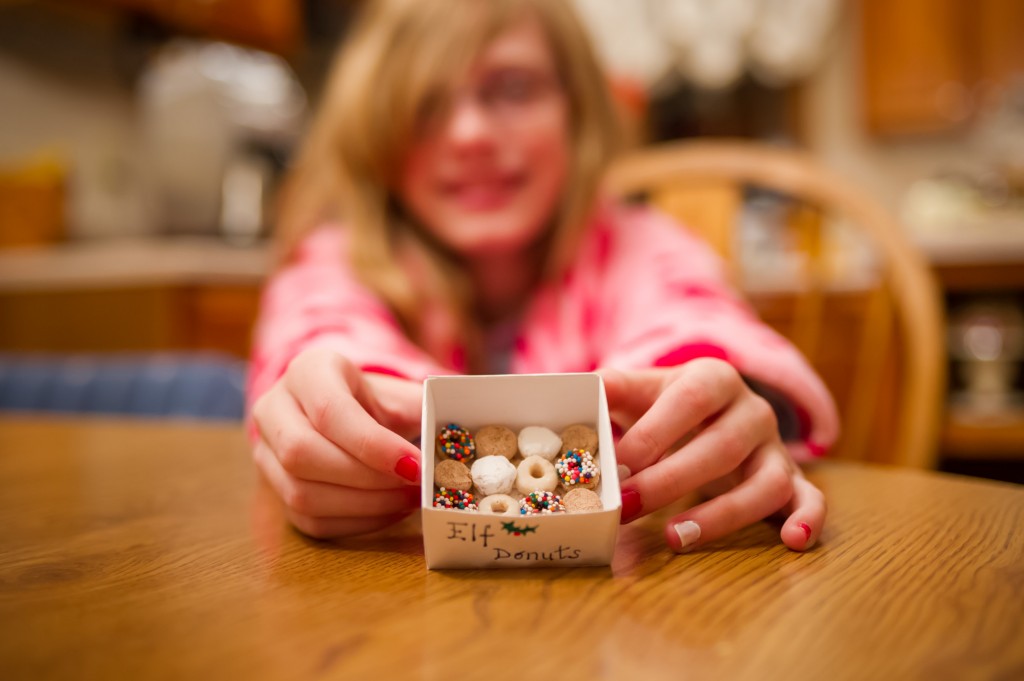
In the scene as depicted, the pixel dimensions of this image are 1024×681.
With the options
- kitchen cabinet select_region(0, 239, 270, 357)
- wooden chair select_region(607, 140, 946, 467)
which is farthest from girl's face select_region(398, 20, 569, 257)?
kitchen cabinet select_region(0, 239, 270, 357)

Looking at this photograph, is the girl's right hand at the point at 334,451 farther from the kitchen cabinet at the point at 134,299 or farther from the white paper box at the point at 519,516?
the kitchen cabinet at the point at 134,299

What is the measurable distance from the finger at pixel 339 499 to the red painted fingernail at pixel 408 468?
4cm

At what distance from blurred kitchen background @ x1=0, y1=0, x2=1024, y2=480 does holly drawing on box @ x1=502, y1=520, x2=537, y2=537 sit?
0.88m

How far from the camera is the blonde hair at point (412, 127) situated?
0.91m

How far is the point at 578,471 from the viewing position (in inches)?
15.7

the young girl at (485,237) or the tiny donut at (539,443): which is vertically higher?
the young girl at (485,237)

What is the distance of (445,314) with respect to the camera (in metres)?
0.96

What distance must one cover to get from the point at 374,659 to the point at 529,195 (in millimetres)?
710

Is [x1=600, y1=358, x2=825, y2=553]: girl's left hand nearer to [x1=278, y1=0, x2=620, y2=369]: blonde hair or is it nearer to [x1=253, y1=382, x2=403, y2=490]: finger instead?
[x1=253, y1=382, x2=403, y2=490]: finger

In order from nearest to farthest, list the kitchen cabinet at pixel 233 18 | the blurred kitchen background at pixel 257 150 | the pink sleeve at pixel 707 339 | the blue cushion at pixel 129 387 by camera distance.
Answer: the pink sleeve at pixel 707 339
the blue cushion at pixel 129 387
the blurred kitchen background at pixel 257 150
the kitchen cabinet at pixel 233 18

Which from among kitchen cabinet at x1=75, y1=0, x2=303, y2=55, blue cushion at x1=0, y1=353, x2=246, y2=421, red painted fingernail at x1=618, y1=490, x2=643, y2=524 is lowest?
blue cushion at x1=0, y1=353, x2=246, y2=421

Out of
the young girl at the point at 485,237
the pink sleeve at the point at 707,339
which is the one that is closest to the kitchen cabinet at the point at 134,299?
the young girl at the point at 485,237

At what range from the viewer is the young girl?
0.64m

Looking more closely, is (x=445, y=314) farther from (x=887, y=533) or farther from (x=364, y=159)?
(x=887, y=533)
